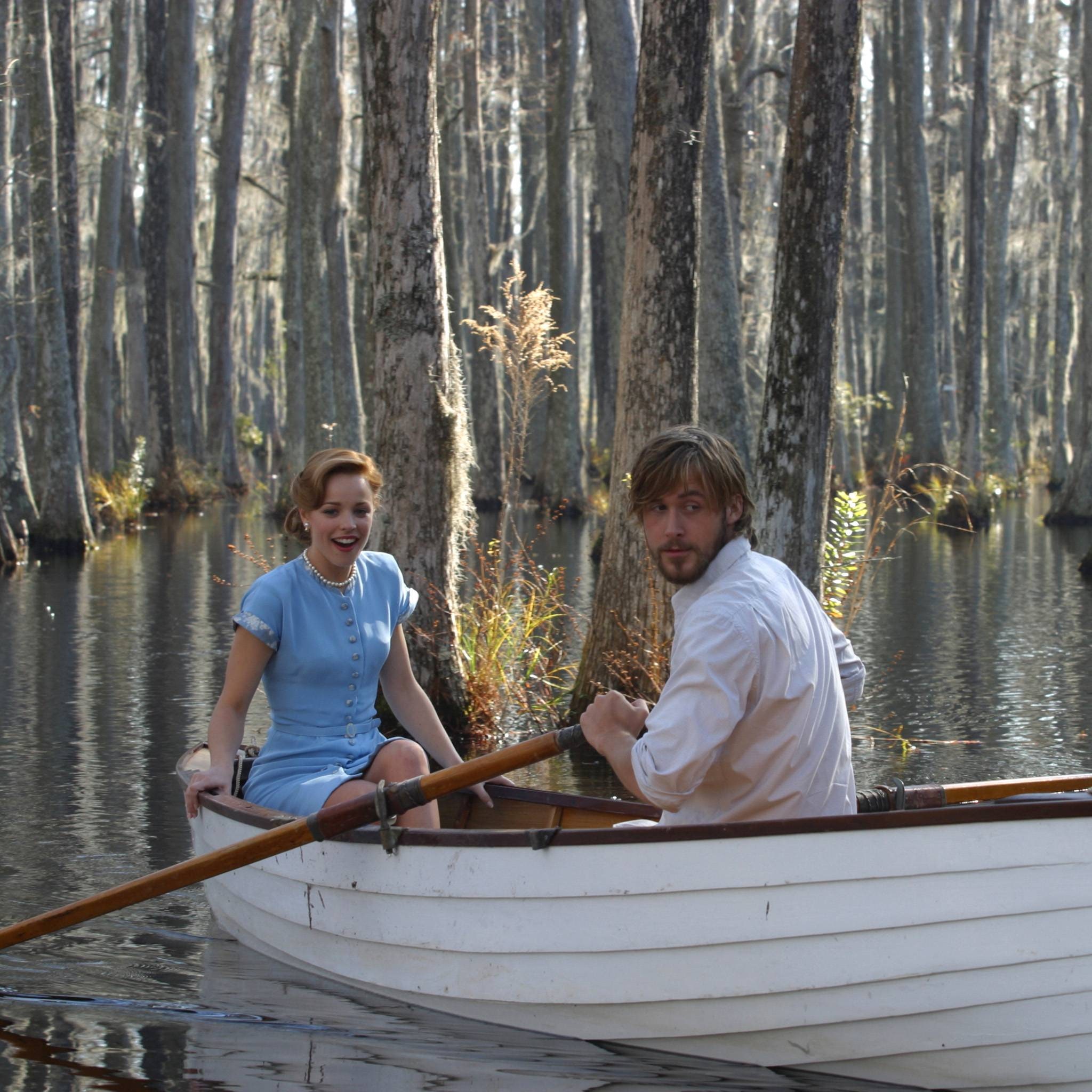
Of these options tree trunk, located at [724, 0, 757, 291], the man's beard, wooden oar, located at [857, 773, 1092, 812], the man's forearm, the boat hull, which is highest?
tree trunk, located at [724, 0, 757, 291]

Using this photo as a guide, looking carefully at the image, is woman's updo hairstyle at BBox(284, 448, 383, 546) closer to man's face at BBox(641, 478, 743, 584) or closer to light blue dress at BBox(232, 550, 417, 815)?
light blue dress at BBox(232, 550, 417, 815)

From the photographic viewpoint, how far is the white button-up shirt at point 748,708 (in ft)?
11.2

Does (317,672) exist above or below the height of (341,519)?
below

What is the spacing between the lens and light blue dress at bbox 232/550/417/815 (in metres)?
4.86

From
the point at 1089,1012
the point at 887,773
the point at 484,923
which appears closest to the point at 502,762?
the point at 484,923

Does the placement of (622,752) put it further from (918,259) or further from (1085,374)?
(918,259)

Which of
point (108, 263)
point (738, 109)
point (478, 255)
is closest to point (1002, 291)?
point (478, 255)

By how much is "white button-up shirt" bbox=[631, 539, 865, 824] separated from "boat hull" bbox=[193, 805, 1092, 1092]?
0.54 ft

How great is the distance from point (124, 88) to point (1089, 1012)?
29949mm

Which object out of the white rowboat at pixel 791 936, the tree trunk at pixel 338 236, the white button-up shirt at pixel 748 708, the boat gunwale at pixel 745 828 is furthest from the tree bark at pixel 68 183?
the white button-up shirt at pixel 748 708

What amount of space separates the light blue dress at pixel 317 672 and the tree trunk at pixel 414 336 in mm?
3086

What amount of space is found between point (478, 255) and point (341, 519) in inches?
847

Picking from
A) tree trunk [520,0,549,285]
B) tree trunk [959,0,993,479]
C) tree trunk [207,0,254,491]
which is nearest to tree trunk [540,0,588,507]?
tree trunk [520,0,549,285]

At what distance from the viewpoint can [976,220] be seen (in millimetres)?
28609
